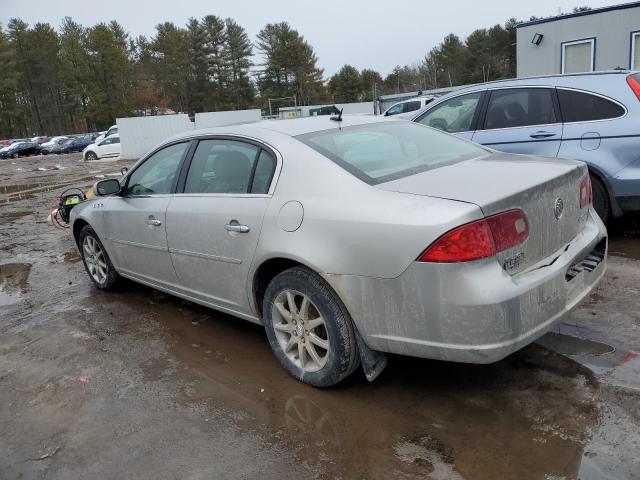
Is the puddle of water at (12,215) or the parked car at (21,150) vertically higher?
the parked car at (21,150)

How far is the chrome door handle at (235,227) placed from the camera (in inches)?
132

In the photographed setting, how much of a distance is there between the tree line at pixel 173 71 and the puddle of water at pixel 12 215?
69.9 m

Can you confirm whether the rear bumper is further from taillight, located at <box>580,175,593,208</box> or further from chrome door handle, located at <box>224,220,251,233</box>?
chrome door handle, located at <box>224,220,251,233</box>

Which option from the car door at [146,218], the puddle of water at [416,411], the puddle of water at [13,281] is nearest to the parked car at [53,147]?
the puddle of water at [13,281]

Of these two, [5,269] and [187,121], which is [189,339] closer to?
[5,269]

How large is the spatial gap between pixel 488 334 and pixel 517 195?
2.28 ft

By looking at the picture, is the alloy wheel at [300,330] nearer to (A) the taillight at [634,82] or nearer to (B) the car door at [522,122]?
(B) the car door at [522,122]

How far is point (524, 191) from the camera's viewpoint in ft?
8.82

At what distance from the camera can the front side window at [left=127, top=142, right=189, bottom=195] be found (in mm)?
4242

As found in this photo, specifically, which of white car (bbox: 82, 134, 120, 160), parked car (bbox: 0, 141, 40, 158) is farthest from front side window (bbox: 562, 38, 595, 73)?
parked car (bbox: 0, 141, 40, 158)

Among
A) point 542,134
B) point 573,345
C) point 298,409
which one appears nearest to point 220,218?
point 298,409

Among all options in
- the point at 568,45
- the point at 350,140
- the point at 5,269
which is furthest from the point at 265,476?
the point at 568,45

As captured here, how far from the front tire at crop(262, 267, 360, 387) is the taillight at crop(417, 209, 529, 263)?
2.16 feet

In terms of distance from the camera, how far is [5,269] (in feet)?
22.9
